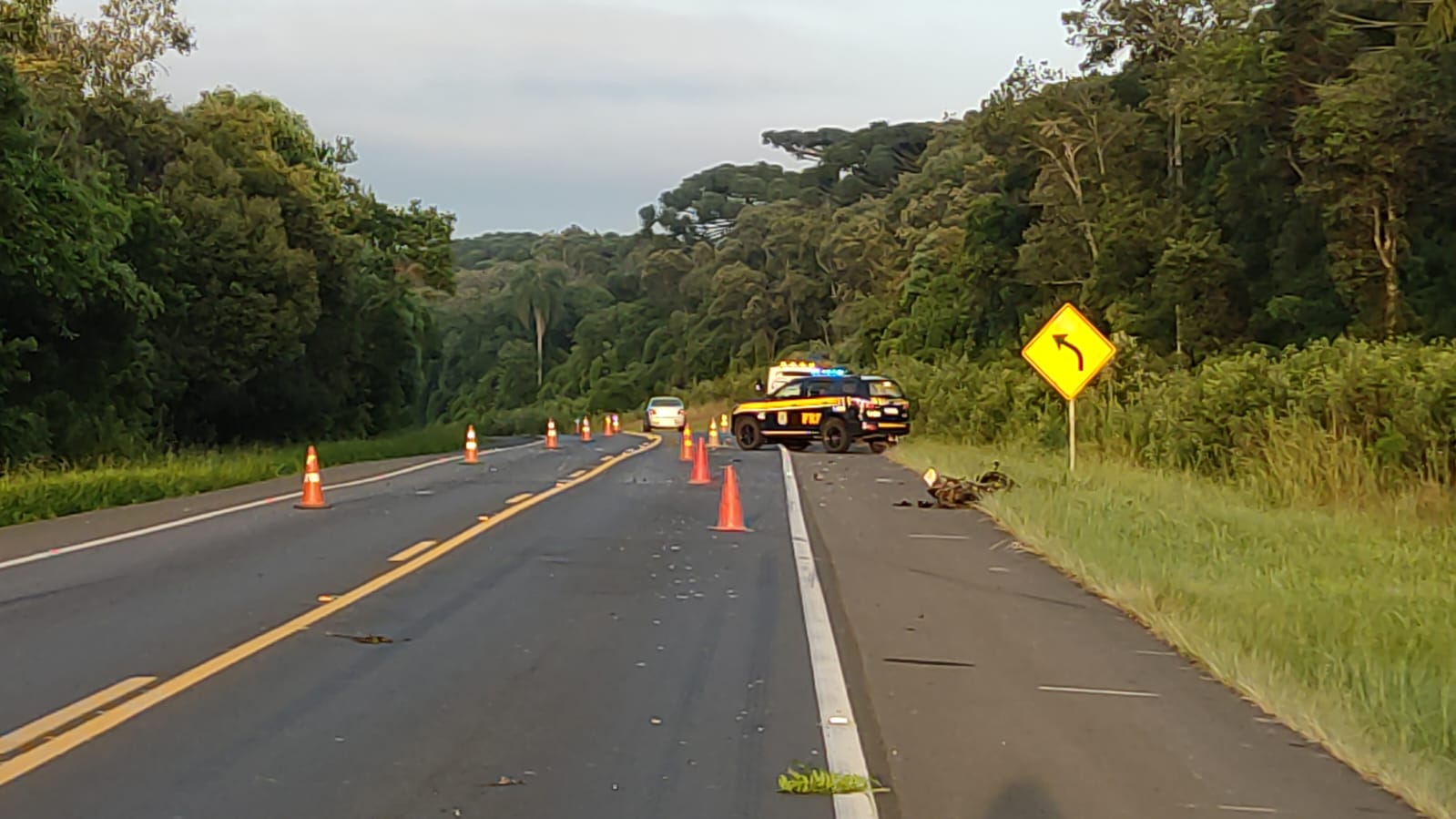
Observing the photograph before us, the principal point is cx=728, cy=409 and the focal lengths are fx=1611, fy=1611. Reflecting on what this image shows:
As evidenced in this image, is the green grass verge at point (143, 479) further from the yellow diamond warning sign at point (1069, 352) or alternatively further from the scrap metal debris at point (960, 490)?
the yellow diamond warning sign at point (1069, 352)

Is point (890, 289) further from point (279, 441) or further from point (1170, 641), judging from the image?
point (1170, 641)

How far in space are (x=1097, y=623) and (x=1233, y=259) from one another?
3325cm

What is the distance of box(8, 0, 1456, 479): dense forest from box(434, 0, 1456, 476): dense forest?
0.08 meters

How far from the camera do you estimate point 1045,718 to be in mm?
8086

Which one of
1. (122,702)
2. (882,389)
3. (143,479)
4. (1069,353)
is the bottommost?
(122,702)

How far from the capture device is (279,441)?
43750 millimetres

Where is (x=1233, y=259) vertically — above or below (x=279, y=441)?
above

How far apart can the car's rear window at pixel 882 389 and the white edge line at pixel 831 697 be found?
70.9ft

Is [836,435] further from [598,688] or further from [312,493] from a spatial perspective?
[598,688]

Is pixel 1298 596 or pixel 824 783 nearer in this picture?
pixel 824 783

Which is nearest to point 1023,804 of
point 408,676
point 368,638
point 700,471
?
point 408,676

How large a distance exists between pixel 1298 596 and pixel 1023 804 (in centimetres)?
568

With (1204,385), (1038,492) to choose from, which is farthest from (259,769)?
(1204,385)

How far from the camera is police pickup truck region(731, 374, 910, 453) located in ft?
120
